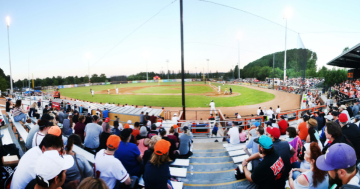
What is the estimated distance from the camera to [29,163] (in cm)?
248

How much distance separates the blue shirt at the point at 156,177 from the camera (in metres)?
2.86

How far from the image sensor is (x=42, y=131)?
410 cm

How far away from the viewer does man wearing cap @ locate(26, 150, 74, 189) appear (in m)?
Result: 1.83

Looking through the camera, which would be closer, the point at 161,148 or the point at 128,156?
the point at 161,148

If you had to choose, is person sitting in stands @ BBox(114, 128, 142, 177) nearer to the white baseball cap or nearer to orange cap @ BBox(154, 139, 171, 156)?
orange cap @ BBox(154, 139, 171, 156)

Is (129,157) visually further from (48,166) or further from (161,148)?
(48,166)

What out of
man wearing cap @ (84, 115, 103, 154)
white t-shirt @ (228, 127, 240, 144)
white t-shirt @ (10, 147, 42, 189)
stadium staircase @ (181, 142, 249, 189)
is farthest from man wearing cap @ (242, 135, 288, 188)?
man wearing cap @ (84, 115, 103, 154)

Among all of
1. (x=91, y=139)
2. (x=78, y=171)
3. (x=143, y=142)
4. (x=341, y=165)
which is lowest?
(x=143, y=142)

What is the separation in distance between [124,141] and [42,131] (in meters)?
2.12

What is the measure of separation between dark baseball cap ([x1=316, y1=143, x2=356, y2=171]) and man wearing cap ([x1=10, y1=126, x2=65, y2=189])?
3.74 m

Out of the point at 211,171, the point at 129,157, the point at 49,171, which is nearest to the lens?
the point at 49,171

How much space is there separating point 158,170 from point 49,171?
155cm

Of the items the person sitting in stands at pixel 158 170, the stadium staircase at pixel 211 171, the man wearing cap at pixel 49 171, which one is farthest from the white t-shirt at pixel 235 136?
the man wearing cap at pixel 49 171

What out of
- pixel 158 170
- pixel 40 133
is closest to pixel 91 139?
pixel 40 133
